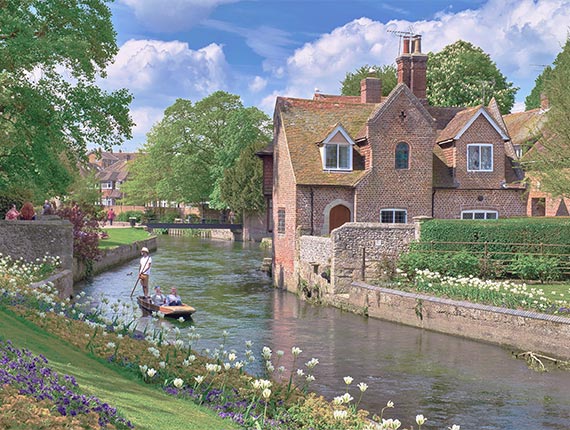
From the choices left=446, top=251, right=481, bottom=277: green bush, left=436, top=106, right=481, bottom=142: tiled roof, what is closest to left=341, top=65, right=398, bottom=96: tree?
left=436, top=106, right=481, bottom=142: tiled roof

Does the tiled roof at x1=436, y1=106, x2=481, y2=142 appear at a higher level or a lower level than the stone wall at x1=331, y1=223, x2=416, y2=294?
higher

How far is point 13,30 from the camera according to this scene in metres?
21.1

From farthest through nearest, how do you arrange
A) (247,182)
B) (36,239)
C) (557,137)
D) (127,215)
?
(127,215) < (247,182) < (557,137) < (36,239)

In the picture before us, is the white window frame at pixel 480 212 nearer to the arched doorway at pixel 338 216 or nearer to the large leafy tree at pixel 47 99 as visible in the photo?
the arched doorway at pixel 338 216

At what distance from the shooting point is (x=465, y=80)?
2450 inches

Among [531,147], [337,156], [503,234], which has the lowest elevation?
[503,234]

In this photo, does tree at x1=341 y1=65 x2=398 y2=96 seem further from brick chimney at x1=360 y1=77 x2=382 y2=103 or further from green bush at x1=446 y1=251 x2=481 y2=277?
green bush at x1=446 y1=251 x2=481 y2=277

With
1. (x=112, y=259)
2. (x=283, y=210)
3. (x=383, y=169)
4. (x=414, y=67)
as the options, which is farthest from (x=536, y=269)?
(x=112, y=259)

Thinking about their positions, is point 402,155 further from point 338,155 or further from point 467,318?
point 467,318

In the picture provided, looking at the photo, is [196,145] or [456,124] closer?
[456,124]

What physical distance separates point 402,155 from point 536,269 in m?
9.83

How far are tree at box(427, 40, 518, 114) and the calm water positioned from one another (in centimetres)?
3749

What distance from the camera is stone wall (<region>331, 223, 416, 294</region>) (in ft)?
86.5

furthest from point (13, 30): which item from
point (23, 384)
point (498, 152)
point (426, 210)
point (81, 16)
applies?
point (498, 152)
